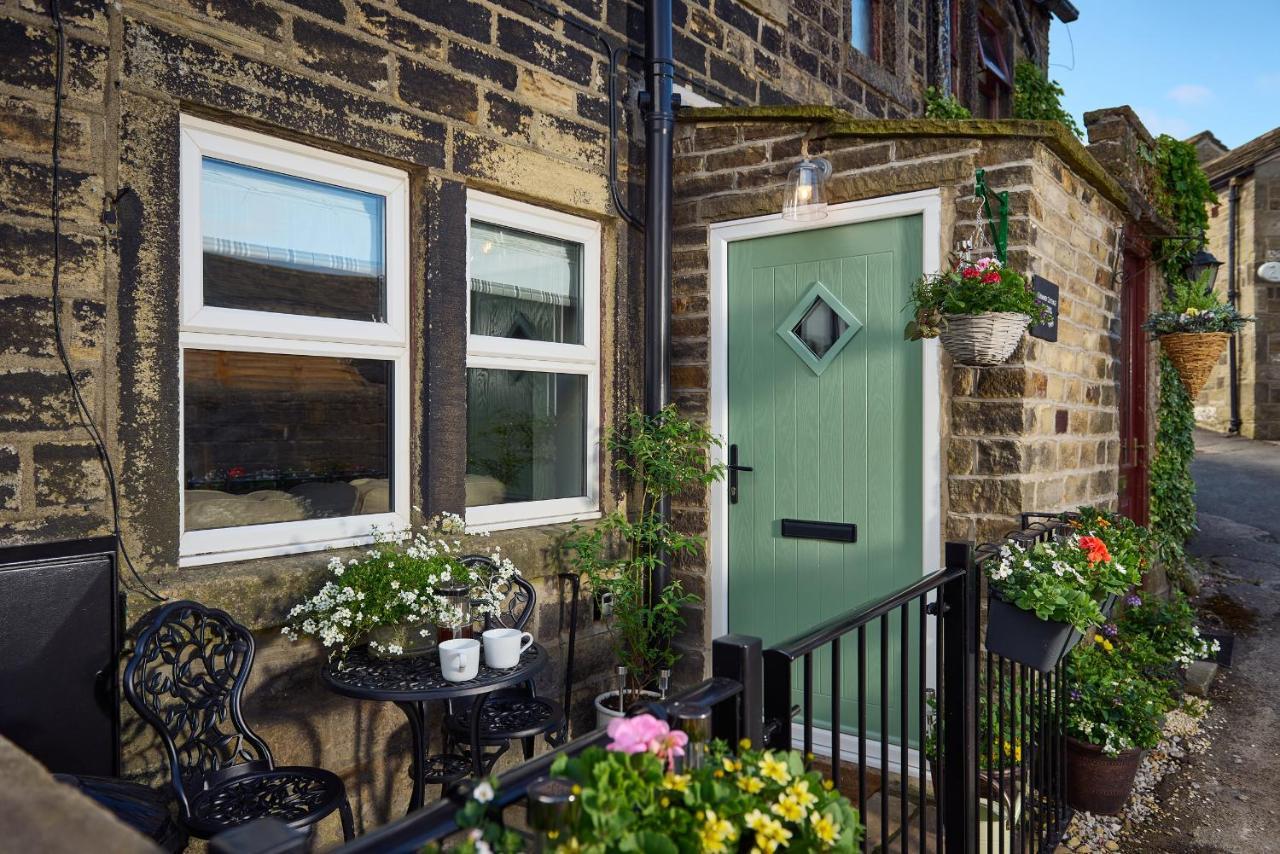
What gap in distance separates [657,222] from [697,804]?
11.1 feet

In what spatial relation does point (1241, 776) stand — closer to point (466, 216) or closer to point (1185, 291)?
point (1185, 291)

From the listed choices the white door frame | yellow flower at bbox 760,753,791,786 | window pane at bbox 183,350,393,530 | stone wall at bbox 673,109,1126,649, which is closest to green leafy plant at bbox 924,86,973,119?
stone wall at bbox 673,109,1126,649

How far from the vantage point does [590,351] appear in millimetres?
4172

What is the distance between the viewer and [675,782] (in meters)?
1.17

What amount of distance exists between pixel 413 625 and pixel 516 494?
1.08m

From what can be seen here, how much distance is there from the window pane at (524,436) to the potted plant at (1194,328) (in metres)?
3.89

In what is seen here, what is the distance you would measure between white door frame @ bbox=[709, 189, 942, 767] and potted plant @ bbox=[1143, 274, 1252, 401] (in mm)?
2867

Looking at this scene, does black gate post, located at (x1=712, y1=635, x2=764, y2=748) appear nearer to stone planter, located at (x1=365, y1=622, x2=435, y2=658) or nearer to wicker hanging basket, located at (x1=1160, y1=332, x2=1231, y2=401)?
stone planter, located at (x1=365, y1=622, x2=435, y2=658)

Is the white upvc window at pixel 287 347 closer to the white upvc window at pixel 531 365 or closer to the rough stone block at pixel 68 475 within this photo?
the rough stone block at pixel 68 475

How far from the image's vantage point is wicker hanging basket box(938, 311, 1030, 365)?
10.7ft

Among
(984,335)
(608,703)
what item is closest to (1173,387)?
(984,335)

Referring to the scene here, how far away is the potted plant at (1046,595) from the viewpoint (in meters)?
2.77

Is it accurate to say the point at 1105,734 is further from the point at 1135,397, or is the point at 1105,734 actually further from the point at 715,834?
the point at 1135,397

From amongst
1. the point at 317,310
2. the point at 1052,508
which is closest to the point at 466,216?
the point at 317,310
